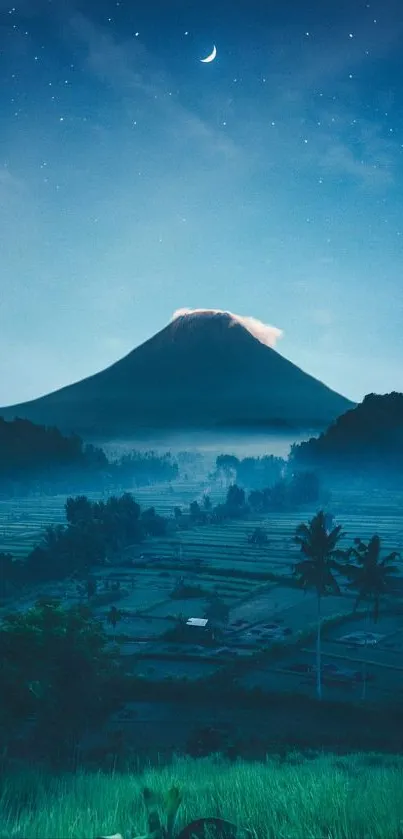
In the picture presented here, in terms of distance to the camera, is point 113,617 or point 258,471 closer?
point 113,617

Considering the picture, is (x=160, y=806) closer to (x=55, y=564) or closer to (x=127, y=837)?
(x=127, y=837)

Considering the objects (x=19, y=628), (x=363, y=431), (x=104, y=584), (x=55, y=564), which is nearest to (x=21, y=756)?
(x=19, y=628)

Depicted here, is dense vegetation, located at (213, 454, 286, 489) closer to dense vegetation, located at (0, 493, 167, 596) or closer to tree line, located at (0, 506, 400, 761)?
dense vegetation, located at (0, 493, 167, 596)

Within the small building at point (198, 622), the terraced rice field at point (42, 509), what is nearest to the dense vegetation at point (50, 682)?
the small building at point (198, 622)

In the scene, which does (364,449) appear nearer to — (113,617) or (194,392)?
(194,392)

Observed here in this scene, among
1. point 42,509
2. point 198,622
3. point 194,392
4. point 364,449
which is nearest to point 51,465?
point 42,509

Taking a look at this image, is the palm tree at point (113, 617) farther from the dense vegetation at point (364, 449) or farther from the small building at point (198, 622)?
the dense vegetation at point (364, 449)
